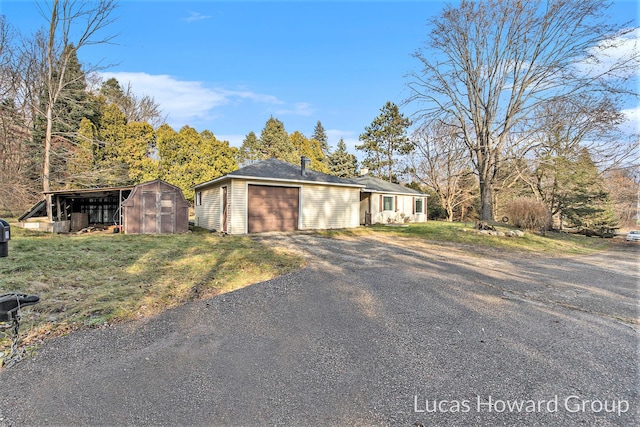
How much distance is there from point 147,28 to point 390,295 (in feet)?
38.4

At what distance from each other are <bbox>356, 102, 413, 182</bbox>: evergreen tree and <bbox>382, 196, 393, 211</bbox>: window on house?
13.1 metres

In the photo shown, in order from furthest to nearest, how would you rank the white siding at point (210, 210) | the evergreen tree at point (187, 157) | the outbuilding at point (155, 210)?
the evergreen tree at point (187, 157), the white siding at point (210, 210), the outbuilding at point (155, 210)

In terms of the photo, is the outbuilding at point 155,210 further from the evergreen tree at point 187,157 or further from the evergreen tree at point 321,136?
the evergreen tree at point 321,136

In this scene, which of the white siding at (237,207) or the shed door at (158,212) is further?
the white siding at (237,207)

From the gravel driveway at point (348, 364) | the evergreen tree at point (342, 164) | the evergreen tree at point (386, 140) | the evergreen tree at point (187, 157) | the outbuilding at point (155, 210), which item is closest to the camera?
the gravel driveway at point (348, 364)

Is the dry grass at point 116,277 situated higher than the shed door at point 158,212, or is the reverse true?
the shed door at point 158,212

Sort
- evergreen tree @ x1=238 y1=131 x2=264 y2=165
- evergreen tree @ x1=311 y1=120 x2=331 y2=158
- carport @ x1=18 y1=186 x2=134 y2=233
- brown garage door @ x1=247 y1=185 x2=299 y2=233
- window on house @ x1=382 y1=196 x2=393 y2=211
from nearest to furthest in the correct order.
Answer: carport @ x1=18 y1=186 x2=134 y2=233
brown garage door @ x1=247 y1=185 x2=299 y2=233
window on house @ x1=382 y1=196 x2=393 y2=211
evergreen tree @ x1=238 y1=131 x2=264 y2=165
evergreen tree @ x1=311 y1=120 x2=331 y2=158

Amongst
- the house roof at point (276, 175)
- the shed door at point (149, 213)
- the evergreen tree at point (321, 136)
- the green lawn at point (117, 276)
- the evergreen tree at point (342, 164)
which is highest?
the evergreen tree at point (321, 136)

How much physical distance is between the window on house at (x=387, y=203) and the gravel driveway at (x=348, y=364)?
16.5m

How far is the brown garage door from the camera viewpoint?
1257 cm

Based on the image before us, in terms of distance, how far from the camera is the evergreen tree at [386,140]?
1337 inches

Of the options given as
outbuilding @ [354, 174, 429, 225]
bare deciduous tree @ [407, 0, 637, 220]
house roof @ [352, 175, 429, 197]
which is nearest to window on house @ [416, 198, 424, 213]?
outbuilding @ [354, 174, 429, 225]

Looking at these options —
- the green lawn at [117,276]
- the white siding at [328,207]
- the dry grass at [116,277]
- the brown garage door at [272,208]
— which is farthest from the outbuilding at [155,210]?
the white siding at [328,207]

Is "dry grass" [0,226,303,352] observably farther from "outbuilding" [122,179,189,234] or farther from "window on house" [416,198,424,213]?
"window on house" [416,198,424,213]
